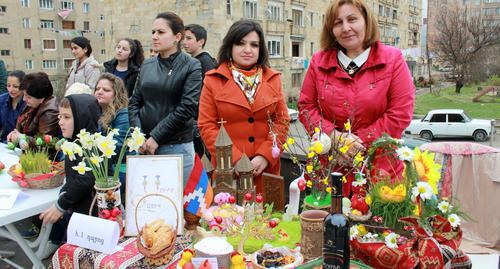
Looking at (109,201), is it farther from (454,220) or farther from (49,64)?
(49,64)

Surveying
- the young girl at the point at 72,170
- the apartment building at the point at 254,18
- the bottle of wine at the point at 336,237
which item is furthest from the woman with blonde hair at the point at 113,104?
the apartment building at the point at 254,18

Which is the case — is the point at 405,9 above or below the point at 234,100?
above

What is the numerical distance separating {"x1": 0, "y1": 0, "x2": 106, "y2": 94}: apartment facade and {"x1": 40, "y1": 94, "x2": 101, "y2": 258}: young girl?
33.4m

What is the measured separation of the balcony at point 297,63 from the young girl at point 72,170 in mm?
23411

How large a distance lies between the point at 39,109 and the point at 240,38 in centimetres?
236

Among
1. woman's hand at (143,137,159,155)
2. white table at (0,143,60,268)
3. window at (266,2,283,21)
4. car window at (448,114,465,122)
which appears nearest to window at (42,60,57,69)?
window at (266,2,283,21)

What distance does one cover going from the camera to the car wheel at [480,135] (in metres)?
16.0

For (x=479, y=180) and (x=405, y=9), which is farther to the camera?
(x=405, y=9)

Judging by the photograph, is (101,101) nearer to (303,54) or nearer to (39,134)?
(39,134)

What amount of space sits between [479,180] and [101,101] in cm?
374

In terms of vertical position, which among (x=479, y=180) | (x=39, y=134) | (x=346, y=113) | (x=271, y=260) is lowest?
(x=479, y=180)

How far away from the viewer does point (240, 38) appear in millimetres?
2898

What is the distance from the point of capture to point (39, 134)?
13.4 ft

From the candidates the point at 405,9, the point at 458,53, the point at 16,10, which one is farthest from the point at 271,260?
the point at 405,9
